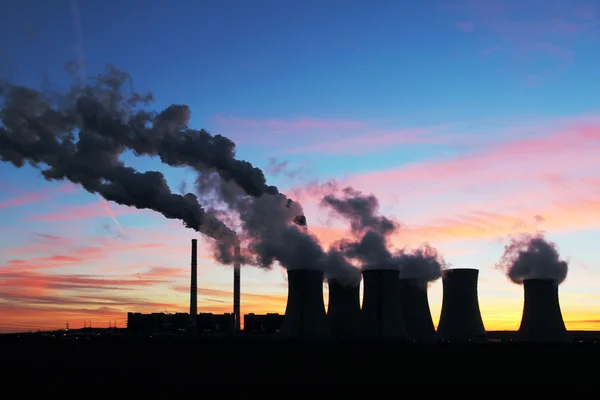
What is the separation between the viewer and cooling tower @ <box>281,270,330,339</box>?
209ft

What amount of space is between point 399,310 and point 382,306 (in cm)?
205

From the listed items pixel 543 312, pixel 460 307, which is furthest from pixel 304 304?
pixel 543 312

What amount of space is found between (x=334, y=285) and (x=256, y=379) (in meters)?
38.4

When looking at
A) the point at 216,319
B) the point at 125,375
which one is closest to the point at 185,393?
the point at 125,375

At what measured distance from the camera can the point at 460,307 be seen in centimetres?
7019

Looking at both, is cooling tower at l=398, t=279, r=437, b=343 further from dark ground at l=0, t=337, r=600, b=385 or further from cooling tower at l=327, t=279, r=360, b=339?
dark ground at l=0, t=337, r=600, b=385

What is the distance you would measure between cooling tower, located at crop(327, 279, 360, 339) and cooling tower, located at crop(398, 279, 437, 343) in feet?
16.8

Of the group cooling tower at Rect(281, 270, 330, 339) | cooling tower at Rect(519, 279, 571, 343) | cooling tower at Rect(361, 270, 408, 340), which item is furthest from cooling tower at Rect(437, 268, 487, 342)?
cooling tower at Rect(281, 270, 330, 339)

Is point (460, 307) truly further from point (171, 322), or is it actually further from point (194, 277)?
point (171, 322)

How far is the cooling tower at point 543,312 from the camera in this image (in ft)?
225

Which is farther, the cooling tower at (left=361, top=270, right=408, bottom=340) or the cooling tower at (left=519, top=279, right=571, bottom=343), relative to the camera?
the cooling tower at (left=519, top=279, right=571, bottom=343)

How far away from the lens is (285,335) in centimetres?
6500

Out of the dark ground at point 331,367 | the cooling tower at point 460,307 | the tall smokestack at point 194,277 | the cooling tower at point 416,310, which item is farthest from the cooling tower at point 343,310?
the tall smokestack at point 194,277

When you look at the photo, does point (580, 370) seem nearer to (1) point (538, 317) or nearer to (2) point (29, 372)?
(1) point (538, 317)
